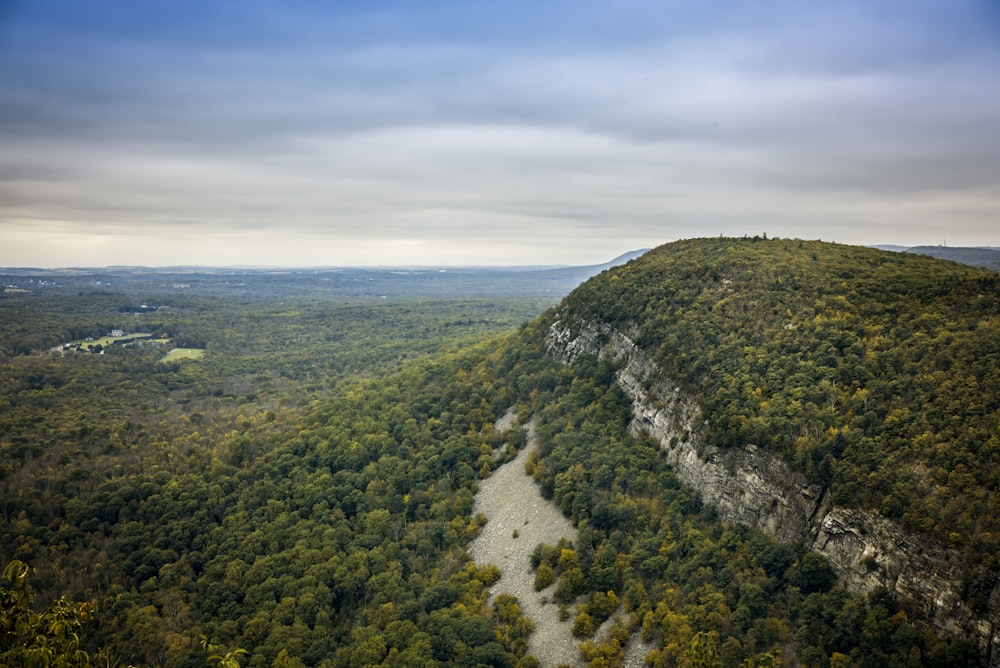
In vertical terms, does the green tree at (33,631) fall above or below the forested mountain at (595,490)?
above

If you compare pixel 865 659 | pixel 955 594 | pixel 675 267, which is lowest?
pixel 865 659

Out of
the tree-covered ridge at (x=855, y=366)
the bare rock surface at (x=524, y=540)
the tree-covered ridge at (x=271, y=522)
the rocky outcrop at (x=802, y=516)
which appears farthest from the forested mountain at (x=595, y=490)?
the bare rock surface at (x=524, y=540)

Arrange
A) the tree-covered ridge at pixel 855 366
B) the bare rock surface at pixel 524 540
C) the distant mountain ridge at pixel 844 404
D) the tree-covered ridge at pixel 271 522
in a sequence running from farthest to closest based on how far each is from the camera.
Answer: the tree-covered ridge at pixel 271 522
the bare rock surface at pixel 524 540
the tree-covered ridge at pixel 855 366
the distant mountain ridge at pixel 844 404

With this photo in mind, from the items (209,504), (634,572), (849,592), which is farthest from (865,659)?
(209,504)

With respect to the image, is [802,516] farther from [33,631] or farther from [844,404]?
[33,631]

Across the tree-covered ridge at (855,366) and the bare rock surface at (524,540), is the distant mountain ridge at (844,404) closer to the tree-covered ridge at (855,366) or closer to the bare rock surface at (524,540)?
the tree-covered ridge at (855,366)

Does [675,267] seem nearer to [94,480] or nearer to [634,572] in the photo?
[634,572]
